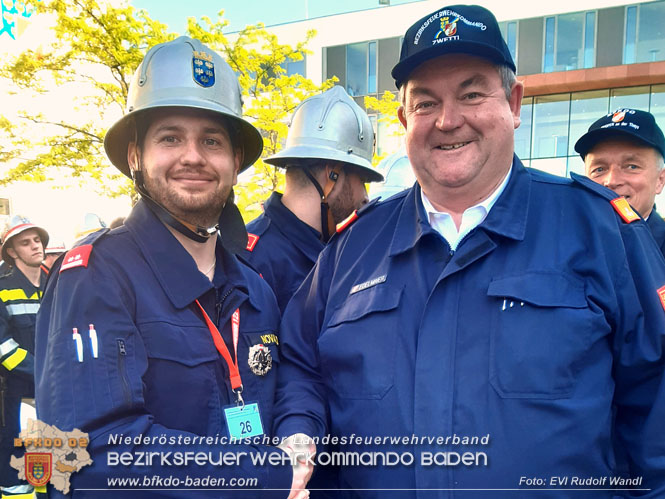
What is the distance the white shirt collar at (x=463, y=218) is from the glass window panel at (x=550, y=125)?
17986 millimetres

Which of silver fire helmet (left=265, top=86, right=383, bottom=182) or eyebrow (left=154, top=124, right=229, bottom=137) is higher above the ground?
silver fire helmet (left=265, top=86, right=383, bottom=182)

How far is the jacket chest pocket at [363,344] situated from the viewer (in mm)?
1903

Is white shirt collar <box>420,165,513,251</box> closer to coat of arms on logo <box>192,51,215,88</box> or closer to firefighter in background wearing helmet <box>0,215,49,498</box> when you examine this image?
coat of arms on logo <box>192,51,215,88</box>

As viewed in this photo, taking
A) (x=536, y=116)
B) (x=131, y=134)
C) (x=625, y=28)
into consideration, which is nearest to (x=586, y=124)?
(x=536, y=116)

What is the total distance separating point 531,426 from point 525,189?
35.0 inches

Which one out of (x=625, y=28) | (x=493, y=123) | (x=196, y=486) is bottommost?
(x=196, y=486)

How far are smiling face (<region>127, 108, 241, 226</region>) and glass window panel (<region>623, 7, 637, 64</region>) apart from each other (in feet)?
64.3

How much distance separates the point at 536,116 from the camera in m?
18.9

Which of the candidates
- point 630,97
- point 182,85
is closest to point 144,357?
point 182,85

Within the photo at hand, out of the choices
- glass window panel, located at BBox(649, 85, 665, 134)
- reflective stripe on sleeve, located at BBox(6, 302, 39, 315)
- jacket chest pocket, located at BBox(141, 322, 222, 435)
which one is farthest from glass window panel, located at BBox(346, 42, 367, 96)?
jacket chest pocket, located at BBox(141, 322, 222, 435)

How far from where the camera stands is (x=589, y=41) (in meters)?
18.2

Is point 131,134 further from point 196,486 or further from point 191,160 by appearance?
point 196,486

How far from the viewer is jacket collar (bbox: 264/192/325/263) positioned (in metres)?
3.49

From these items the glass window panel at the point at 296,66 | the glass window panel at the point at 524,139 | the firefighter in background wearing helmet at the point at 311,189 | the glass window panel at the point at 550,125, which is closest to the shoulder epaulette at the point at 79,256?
the firefighter in background wearing helmet at the point at 311,189
